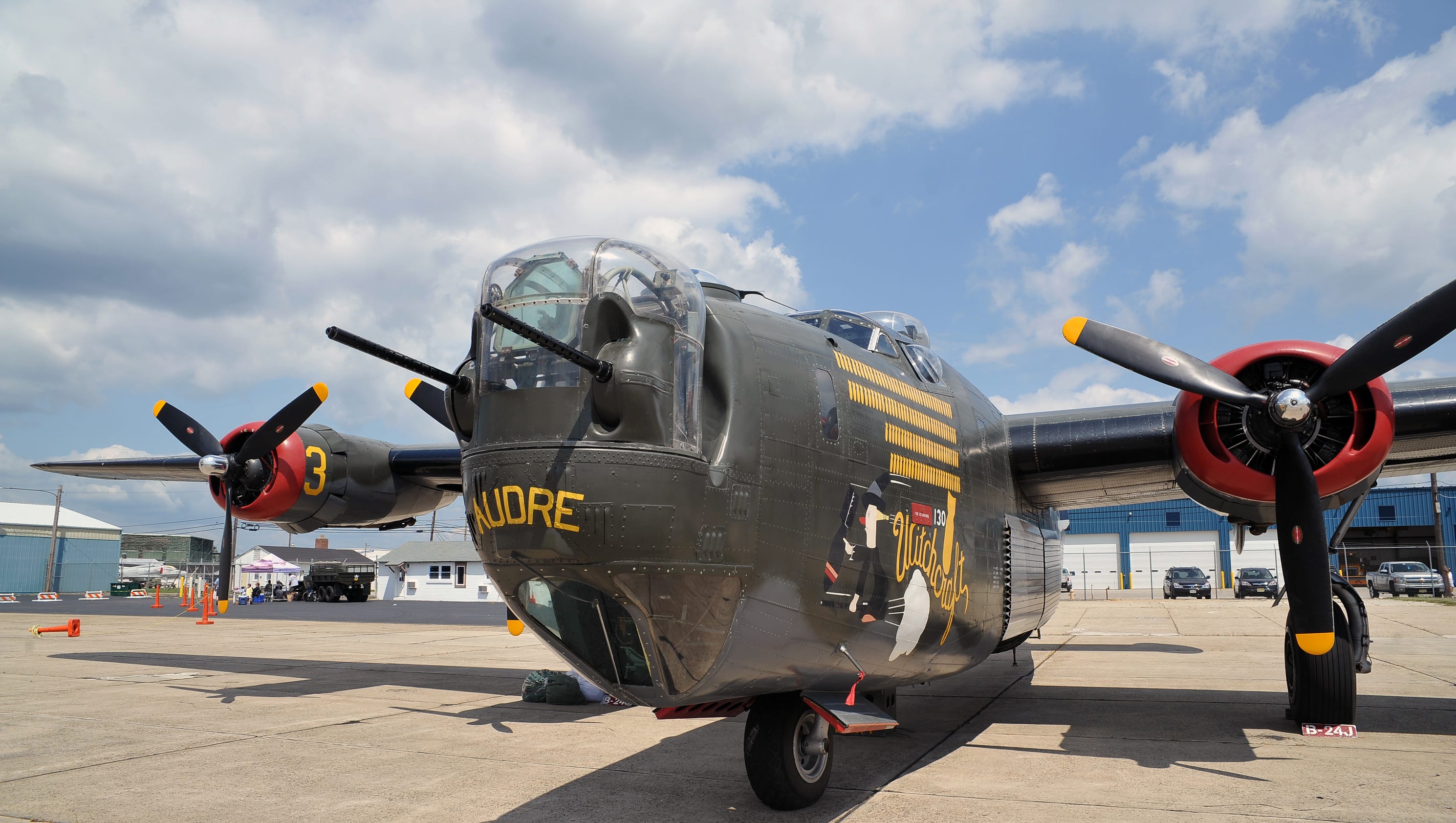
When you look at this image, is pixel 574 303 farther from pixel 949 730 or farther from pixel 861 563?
pixel 949 730

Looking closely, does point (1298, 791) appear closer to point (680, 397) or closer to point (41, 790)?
point (680, 397)

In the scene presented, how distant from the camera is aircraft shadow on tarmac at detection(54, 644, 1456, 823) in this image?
6.59 meters

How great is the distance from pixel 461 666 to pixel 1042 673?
987 centimetres

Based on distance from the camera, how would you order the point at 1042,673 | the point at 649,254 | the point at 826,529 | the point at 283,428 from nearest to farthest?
the point at 649,254
the point at 826,529
the point at 283,428
the point at 1042,673

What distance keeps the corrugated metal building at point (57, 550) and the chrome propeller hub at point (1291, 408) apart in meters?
76.3

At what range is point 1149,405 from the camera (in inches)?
386

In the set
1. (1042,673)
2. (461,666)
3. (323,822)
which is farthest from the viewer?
(461,666)

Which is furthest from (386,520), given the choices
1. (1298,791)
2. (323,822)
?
(1298,791)

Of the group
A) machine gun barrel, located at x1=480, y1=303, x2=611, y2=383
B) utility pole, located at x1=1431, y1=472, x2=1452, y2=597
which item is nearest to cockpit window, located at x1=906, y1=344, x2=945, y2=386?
machine gun barrel, located at x1=480, y1=303, x2=611, y2=383

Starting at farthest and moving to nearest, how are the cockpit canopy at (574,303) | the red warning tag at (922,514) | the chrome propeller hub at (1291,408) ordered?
1. the chrome propeller hub at (1291,408)
2. the red warning tag at (922,514)
3. the cockpit canopy at (574,303)

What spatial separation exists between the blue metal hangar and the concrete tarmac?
41233 millimetres

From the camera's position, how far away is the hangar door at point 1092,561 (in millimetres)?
53344

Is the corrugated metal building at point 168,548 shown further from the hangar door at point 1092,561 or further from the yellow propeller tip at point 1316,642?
the yellow propeller tip at point 1316,642

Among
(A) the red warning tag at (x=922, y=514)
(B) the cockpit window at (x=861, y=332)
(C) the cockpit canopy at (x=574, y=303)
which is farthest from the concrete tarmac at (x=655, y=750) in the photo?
(B) the cockpit window at (x=861, y=332)
